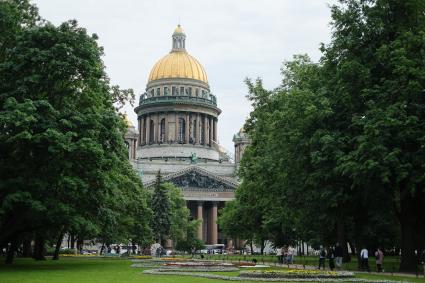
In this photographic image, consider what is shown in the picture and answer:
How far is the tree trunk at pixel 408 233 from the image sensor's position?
32.3 metres

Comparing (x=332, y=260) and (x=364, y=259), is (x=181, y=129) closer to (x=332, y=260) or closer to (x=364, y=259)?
(x=332, y=260)

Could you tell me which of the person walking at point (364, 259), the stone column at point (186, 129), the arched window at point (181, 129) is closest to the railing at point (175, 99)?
the stone column at point (186, 129)

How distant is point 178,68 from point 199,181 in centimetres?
2596

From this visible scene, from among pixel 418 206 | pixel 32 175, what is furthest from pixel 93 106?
pixel 418 206

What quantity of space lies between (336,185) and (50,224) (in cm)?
1450

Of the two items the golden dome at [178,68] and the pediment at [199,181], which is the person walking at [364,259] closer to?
the pediment at [199,181]

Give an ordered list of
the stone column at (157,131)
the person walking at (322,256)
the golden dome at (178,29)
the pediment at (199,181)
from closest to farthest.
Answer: the person walking at (322,256) < the pediment at (199,181) < the stone column at (157,131) < the golden dome at (178,29)

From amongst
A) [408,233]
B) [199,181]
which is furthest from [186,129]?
[408,233]

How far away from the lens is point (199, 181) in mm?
114812

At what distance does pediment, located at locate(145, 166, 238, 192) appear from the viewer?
11350 cm

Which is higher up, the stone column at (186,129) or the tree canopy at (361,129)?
the stone column at (186,129)

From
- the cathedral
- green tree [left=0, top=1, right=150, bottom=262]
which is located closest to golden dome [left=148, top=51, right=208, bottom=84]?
the cathedral

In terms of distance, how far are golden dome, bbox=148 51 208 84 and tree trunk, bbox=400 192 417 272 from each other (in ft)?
320

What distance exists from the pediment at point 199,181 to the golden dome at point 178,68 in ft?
75.5
